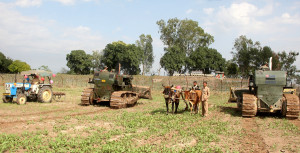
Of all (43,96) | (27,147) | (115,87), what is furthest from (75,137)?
(43,96)

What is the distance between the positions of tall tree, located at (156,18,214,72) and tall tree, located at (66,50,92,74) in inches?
972

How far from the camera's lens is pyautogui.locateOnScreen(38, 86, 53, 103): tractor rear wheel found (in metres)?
16.2

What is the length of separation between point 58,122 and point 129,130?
10.8 feet

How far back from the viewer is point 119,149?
6602 mm

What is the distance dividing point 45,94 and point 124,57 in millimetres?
46857

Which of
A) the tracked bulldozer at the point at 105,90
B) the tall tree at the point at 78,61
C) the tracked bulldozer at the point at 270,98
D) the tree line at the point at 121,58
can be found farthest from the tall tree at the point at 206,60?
the tracked bulldozer at the point at 270,98

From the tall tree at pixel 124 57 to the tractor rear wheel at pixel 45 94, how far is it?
45.4m

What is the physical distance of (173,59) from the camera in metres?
57.2

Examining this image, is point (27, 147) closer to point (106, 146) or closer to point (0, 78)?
point (106, 146)

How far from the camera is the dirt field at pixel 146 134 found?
272 inches

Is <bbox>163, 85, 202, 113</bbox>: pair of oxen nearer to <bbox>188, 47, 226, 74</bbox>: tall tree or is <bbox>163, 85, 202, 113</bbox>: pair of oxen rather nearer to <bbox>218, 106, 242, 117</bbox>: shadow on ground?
<bbox>218, 106, 242, 117</bbox>: shadow on ground

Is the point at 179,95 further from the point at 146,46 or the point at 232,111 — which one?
the point at 146,46

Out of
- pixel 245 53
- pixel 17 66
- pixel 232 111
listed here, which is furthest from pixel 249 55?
pixel 17 66

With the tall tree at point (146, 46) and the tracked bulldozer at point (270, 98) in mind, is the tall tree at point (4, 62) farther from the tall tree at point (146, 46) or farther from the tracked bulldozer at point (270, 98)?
the tracked bulldozer at point (270, 98)
